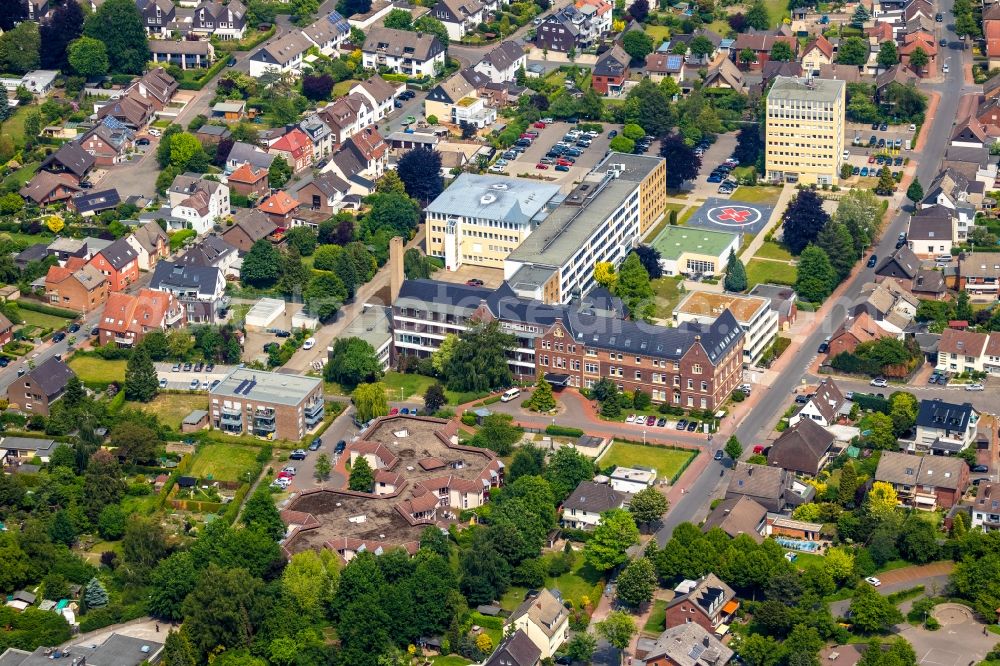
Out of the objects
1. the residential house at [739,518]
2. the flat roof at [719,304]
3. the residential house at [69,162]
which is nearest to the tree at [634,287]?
the flat roof at [719,304]

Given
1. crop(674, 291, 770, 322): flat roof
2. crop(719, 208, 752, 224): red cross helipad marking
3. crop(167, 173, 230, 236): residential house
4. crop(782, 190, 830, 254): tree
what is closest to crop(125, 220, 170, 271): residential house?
crop(167, 173, 230, 236): residential house

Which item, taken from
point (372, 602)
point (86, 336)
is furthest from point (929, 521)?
point (86, 336)

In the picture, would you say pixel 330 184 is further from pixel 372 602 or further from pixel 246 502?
pixel 372 602

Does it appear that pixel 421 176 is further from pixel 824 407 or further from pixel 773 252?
pixel 824 407

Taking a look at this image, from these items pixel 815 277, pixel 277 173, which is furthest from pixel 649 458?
pixel 277 173

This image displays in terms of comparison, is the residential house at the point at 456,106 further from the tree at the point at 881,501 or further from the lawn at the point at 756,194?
the tree at the point at 881,501

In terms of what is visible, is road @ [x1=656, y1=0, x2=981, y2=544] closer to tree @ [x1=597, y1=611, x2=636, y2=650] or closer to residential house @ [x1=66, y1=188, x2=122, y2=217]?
tree @ [x1=597, y1=611, x2=636, y2=650]
